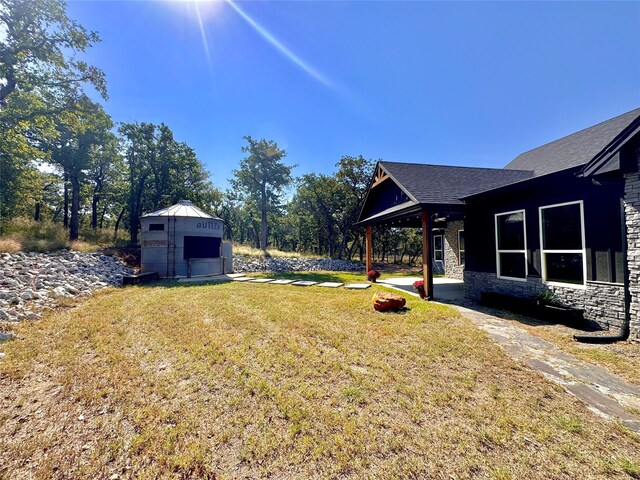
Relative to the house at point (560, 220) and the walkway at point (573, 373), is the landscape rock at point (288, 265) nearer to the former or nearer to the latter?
the house at point (560, 220)

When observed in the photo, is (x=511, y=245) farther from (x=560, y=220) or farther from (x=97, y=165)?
(x=97, y=165)

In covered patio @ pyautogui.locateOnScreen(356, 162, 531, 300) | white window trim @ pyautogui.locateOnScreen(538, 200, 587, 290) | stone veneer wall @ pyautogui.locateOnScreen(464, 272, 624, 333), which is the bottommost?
stone veneer wall @ pyautogui.locateOnScreen(464, 272, 624, 333)

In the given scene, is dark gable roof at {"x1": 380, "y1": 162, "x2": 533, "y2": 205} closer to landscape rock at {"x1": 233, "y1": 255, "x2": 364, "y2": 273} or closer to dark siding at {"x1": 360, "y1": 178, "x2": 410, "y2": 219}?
dark siding at {"x1": 360, "y1": 178, "x2": 410, "y2": 219}

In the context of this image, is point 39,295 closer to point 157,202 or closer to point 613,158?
point 613,158

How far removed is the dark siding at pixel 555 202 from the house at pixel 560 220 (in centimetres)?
2

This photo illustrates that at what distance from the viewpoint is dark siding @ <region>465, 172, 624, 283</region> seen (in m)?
4.67

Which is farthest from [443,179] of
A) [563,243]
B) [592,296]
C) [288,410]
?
[288,410]

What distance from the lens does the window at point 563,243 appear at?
528 cm

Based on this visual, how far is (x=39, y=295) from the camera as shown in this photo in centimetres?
638

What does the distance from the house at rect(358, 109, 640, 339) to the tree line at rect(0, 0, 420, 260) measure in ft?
50.9

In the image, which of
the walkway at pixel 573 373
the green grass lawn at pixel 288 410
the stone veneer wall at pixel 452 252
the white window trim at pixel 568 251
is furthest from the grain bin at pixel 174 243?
the white window trim at pixel 568 251

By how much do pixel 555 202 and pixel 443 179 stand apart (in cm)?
411

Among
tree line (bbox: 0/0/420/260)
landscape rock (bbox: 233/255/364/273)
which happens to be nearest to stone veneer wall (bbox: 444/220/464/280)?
landscape rock (bbox: 233/255/364/273)

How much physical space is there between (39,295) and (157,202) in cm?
1930
